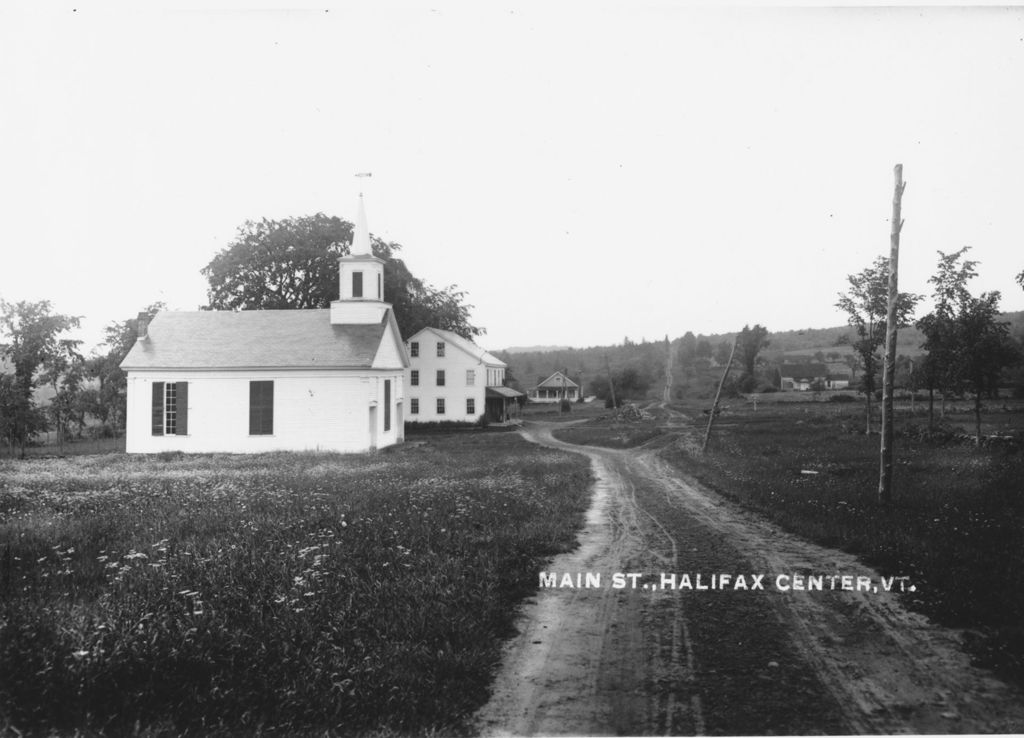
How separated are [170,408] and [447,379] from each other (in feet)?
64.8

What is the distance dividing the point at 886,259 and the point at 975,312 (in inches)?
74.1

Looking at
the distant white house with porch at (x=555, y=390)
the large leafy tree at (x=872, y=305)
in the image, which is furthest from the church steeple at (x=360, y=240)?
the distant white house with porch at (x=555, y=390)

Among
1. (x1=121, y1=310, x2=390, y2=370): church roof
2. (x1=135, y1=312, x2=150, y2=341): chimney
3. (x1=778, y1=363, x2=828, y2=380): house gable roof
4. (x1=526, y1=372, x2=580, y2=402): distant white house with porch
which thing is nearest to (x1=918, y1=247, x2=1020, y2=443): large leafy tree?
(x1=778, y1=363, x2=828, y2=380): house gable roof

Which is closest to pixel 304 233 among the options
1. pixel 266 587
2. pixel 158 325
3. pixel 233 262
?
pixel 233 262

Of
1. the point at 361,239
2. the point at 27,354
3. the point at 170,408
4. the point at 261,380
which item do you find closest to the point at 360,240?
the point at 361,239

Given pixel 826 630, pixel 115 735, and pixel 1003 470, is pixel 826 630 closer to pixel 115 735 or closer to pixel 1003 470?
pixel 1003 470

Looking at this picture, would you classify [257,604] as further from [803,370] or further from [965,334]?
[803,370]

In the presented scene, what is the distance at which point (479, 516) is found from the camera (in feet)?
30.1

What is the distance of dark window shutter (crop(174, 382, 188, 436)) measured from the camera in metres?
22.0

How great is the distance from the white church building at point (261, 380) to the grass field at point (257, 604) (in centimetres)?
1133

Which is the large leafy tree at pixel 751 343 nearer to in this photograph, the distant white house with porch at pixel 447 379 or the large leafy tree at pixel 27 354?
the large leafy tree at pixel 27 354

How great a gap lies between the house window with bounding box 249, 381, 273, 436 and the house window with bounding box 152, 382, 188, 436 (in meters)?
2.48

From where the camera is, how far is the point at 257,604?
5.37 metres

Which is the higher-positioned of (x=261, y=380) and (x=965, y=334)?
(x=965, y=334)
